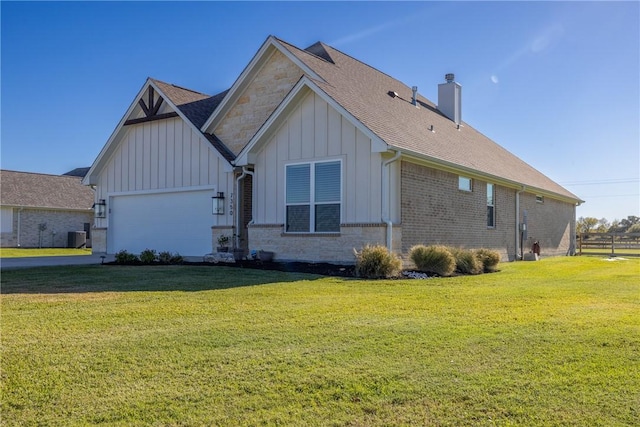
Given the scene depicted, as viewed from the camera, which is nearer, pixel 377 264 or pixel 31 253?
pixel 377 264

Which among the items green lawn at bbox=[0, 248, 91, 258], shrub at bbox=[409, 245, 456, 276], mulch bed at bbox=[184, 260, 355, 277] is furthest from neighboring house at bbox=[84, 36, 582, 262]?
green lawn at bbox=[0, 248, 91, 258]

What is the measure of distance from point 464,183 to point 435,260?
517cm

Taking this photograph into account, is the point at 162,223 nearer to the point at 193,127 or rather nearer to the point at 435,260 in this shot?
the point at 193,127

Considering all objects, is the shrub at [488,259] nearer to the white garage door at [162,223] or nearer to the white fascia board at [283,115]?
the white fascia board at [283,115]

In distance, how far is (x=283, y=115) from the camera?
13891 mm

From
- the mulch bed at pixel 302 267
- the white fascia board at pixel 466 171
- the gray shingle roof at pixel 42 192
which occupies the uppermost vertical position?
the gray shingle roof at pixel 42 192


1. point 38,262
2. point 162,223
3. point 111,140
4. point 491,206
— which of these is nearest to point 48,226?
point 111,140

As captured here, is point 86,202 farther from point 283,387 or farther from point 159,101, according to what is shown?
point 283,387

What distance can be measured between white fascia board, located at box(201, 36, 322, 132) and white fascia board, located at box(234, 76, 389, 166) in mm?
1654

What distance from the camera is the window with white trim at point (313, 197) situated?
1326 centimetres

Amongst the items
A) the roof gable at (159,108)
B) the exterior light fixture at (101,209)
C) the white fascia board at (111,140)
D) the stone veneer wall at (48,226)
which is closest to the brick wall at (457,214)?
the roof gable at (159,108)

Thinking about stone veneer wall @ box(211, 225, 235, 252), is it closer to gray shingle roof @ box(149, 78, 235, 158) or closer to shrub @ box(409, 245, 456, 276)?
gray shingle roof @ box(149, 78, 235, 158)

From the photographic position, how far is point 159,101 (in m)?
17.9

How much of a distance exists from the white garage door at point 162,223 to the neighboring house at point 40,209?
14480 mm
